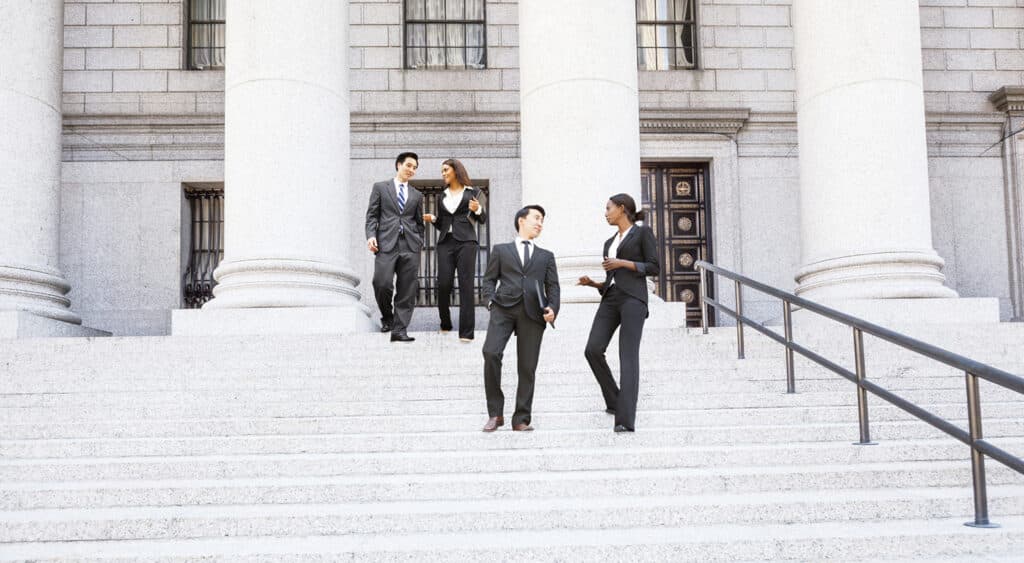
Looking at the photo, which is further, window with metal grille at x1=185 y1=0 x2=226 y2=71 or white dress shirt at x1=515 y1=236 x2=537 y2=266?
window with metal grille at x1=185 y1=0 x2=226 y2=71

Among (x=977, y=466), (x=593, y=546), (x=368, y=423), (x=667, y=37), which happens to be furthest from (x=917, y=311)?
(x=667, y=37)

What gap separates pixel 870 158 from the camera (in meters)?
12.8

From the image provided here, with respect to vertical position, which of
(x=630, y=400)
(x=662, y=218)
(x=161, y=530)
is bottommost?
(x=161, y=530)

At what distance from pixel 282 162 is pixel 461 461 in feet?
21.7

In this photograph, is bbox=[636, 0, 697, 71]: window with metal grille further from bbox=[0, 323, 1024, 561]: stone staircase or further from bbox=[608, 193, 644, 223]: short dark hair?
bbox=[608, 193, 644, 223]: short dark hair

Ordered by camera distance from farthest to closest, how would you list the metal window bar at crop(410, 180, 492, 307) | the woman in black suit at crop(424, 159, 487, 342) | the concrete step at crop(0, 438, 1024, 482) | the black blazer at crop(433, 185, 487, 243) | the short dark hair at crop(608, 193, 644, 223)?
the metal window bar at crop(410, 180, 492, 307) → the black blazer at crop(433, 185, 487, 243) → the woman in black suit at crop(424, 159, 487, 342) → the short dark hair at crop(608, 193, 644, 223) → the concrete step at crop(0, 438, 1024, 482)

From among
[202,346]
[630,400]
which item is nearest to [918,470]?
[630,400]

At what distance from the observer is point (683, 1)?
20.2m

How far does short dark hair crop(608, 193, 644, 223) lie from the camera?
26.7ft

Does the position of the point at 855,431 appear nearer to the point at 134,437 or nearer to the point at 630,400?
the point at 630,400

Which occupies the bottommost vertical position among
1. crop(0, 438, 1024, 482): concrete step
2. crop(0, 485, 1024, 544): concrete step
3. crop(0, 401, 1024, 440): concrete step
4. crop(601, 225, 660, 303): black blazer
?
crop(0, 485, 1024, 544): concrete step

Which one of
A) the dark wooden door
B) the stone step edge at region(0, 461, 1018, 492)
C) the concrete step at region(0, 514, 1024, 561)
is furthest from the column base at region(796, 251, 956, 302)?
the concrete step at region(0, 514, 1024, 561)

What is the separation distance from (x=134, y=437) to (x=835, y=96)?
9.96 metres

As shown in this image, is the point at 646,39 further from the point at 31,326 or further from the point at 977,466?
the point at 977,466
